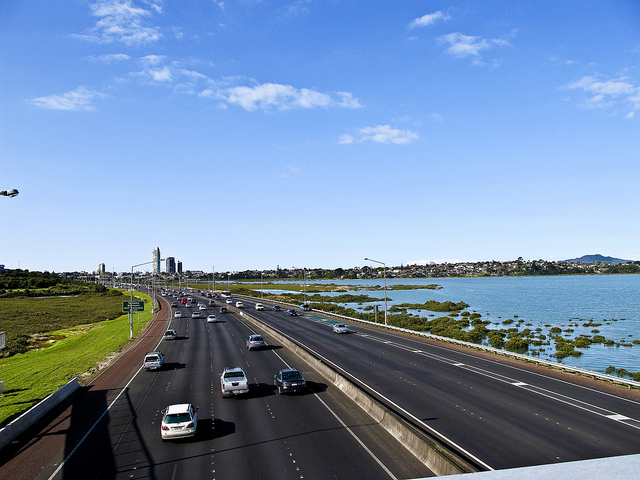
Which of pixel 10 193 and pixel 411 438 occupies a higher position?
pixel 10 193

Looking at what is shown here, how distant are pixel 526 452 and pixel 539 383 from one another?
1479cm

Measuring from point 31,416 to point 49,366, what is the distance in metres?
21.7

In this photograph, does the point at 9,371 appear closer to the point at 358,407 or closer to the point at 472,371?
the point at 358,407

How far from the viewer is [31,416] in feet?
74.1

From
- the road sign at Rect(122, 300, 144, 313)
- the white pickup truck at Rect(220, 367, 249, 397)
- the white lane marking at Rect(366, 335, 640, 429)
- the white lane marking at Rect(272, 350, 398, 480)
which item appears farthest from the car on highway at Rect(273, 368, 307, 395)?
the road sign at Rect(122, 300, 144, 313)

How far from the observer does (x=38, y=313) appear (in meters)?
106

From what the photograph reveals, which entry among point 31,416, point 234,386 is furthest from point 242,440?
point 31,416

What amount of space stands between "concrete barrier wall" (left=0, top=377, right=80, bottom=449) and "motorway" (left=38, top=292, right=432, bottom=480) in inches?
131

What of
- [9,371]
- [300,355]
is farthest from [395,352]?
[9,371]

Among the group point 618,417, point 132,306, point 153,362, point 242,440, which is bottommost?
point 618,417

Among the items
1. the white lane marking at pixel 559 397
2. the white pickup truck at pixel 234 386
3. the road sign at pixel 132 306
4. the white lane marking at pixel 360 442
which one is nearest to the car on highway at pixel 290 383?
the white lane marking at pixel 360 442

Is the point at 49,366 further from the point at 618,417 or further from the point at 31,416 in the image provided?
the point at 618,417

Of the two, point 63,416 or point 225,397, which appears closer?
point 63,416

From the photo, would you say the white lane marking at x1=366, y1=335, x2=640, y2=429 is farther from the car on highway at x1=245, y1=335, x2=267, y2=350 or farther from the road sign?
the road sign
